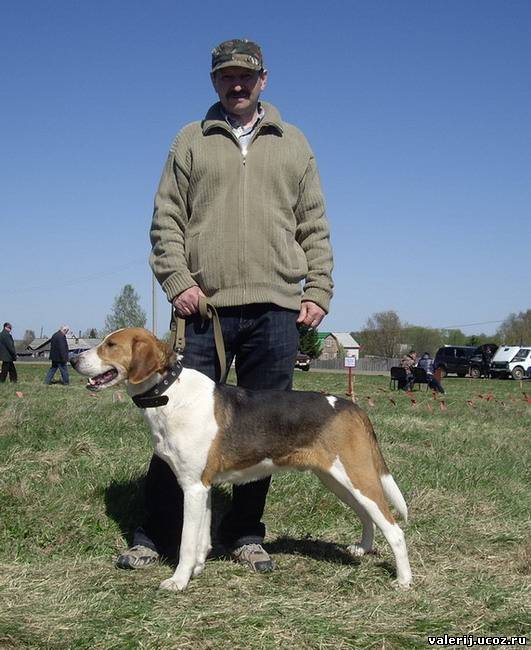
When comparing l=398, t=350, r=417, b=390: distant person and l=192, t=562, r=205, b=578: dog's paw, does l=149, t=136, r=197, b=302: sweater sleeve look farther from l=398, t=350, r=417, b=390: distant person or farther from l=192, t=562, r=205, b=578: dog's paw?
l=398, t=350, r=417, b=390: distant person

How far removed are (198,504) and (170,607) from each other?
0.73 m

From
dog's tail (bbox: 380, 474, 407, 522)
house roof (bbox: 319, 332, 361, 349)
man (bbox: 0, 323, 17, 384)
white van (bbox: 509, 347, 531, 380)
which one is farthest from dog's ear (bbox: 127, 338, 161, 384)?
house roof (bbox: 319, 332, 361, 349)

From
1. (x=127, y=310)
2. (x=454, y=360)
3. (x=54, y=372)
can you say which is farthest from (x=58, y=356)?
(x=127, y=310)

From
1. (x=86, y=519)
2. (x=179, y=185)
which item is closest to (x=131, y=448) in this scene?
(x=86, y=519)

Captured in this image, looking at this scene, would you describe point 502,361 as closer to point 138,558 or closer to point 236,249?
point 236,249

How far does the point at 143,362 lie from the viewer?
4.71 metres

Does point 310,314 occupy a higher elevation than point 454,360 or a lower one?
higher

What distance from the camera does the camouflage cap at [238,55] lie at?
16.3ft

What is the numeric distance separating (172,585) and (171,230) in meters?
2.34

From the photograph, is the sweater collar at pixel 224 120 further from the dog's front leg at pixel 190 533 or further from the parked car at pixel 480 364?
the parked car at pixel 480 364

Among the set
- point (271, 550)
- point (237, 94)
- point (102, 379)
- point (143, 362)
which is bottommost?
Answer: point (271, 550)

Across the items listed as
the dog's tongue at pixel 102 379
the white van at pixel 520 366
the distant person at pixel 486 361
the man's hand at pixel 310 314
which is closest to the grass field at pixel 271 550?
the dog's tongue at pixel 102 379

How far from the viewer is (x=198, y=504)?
4695mm

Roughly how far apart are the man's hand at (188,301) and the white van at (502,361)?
43.8m
